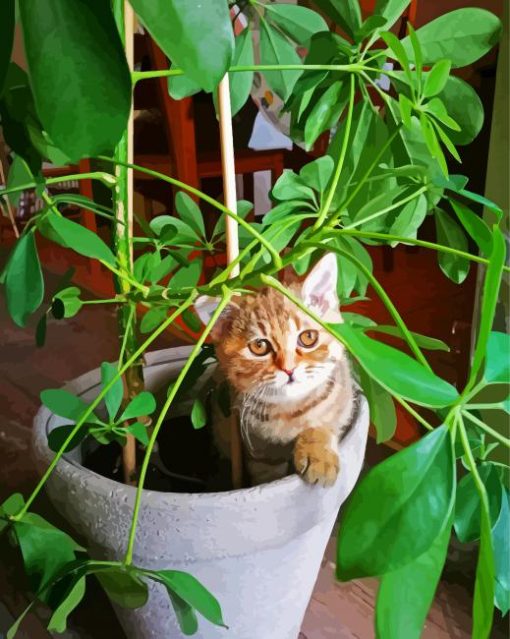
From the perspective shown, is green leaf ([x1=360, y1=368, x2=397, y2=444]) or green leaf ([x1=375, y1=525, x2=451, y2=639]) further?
green leaf ([x1=360, y1=368, x2=397, y2=444])

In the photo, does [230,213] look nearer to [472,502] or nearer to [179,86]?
[179,86]

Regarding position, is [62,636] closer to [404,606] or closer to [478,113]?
[404,606]

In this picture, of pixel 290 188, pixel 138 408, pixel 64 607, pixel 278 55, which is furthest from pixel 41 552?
pixel 278 55

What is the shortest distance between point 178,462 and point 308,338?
0.26 meters

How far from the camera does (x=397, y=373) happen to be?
1.03 feet

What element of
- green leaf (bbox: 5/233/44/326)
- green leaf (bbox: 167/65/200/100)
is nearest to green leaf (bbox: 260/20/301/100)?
green leaf (bbox: 167/65/200/100)

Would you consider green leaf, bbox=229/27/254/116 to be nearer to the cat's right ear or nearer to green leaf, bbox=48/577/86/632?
the cat's right ear

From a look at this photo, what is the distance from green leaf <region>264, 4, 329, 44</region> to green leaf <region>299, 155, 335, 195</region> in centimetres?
14

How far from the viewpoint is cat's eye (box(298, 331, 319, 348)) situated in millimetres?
752

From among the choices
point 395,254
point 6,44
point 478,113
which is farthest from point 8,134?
point 395,254

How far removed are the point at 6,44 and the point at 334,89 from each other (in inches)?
17.9

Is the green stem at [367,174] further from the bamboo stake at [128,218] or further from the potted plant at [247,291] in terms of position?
the bamboo stake at [128,218]

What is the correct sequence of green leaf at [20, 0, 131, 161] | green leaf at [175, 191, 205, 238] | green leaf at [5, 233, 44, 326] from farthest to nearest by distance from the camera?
green leaf at [175, 191, 205, 238], green leaf at [5, 233, 44, 326], green leaf at [20, 0, 131, 161]

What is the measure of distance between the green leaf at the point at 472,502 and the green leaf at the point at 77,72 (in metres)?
0.42
